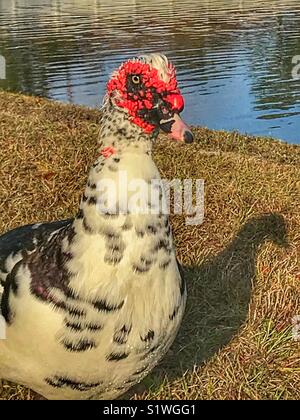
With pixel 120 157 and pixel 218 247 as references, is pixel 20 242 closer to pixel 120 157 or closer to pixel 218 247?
pixel 120 157

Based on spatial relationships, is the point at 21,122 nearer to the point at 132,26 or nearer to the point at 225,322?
the point at 225,322

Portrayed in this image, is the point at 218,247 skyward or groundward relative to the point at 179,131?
groundward

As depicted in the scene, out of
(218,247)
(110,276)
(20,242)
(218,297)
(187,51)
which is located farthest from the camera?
(187,51)

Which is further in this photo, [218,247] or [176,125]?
[218,247]

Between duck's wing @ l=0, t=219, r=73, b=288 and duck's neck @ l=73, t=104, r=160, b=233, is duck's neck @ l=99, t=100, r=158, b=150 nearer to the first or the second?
duck's neck @ l=73, t=104, r=160, b=233

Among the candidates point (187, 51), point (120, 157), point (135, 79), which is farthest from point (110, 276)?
point (187, 51)
